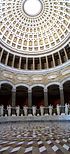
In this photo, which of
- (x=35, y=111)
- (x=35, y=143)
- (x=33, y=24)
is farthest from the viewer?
(x=33, y=24)

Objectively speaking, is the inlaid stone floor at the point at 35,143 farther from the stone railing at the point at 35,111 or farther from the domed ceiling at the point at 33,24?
the domed ceiling at the point at 33,24

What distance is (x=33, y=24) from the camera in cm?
2670

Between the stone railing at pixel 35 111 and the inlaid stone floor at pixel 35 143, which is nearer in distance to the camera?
the inlaid stone floor at pixel 35 143

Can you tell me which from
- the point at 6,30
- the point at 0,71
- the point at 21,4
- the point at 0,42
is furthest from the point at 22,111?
the point at 21,4

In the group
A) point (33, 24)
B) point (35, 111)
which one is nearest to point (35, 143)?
point (35, 111)

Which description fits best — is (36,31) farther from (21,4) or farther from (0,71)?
(0,71)

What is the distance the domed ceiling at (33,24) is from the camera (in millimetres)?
24047

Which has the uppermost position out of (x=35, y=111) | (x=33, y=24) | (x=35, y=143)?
(x=33, y=24)

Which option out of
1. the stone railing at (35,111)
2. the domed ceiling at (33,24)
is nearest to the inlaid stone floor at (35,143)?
the stone railing at (35,111)

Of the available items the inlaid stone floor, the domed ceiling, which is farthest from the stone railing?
the inlaid stone floor

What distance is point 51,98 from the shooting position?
28938mm

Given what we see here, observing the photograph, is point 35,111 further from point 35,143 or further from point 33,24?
point 35,143

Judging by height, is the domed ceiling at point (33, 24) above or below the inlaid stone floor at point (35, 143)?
above

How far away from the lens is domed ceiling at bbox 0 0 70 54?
78.9 feet
